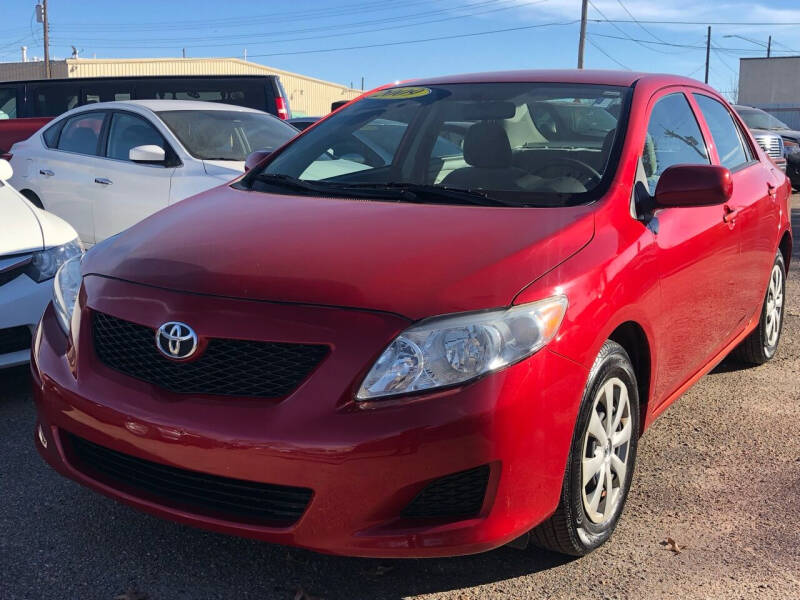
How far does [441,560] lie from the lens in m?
2.86

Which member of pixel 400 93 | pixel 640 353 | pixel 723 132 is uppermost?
pixel 400 93

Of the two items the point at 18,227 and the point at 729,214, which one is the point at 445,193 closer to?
the point at 729,214

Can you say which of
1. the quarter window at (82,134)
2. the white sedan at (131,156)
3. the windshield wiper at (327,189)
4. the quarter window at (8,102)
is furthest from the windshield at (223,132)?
the quarter window at (8,102)

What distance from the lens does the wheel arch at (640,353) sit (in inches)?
117

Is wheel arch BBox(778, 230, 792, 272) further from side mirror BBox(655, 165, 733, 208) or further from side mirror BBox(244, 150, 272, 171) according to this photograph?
side mirror BBox(244, 150, 272, 171)

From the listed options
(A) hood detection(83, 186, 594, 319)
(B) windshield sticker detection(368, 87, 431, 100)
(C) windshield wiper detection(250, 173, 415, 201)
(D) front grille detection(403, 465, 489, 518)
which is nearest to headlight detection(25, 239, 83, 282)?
(C) windshield wiper detection(250, 173, 415, 201)

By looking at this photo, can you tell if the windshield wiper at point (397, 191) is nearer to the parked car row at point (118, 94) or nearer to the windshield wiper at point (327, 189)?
the windshield wiper at point (327, 189)

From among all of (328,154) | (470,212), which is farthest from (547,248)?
(328,154)

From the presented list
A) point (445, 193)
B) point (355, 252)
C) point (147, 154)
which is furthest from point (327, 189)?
point (147, 154)

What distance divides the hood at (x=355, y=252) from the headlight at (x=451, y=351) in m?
0.05

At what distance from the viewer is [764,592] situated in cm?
271

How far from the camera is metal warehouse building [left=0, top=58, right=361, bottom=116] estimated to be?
155 ft

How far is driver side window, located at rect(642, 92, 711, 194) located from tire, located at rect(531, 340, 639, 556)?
0.85m

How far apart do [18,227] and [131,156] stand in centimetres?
213
